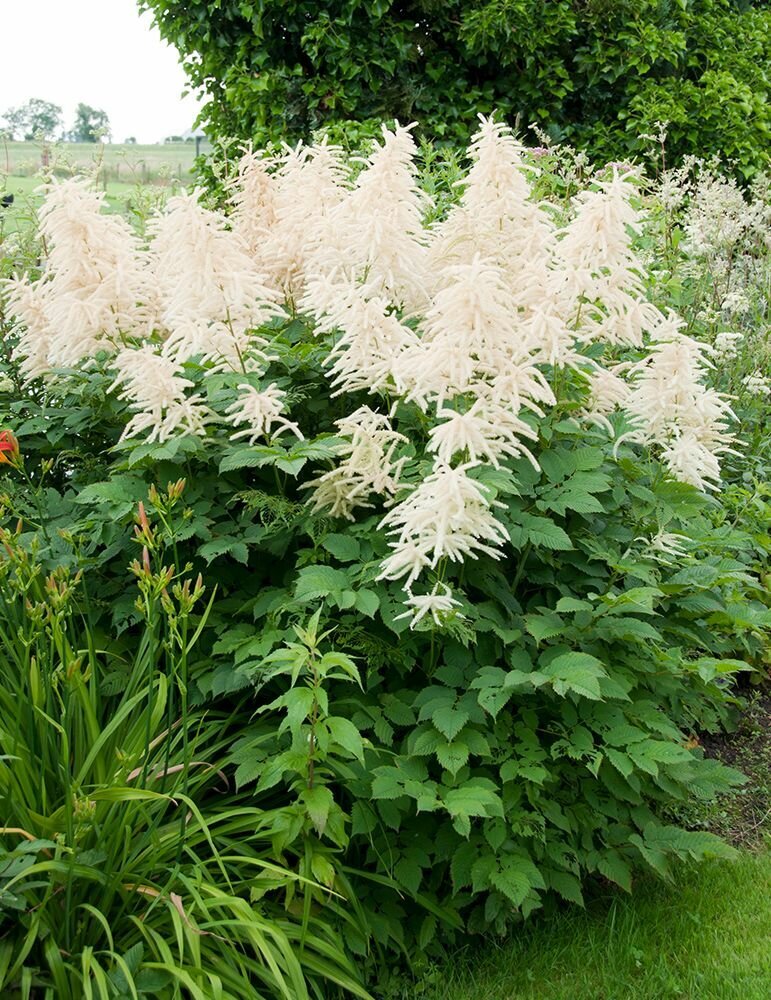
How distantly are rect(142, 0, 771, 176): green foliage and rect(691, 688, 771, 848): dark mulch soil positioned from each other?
18.4ft

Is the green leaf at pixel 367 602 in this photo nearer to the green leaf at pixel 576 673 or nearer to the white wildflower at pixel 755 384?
the green leaf at pixel 576 673

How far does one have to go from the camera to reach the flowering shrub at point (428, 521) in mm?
2854

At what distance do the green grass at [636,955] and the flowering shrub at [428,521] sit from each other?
0.51 ft

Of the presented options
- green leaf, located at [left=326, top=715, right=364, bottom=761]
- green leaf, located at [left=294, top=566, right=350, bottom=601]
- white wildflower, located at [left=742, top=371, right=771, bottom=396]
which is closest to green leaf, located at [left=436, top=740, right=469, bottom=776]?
green leaf, located at [left=326, top=715, right=364, bottom=761]

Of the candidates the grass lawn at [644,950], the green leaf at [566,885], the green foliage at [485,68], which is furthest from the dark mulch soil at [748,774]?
the green foliage at [485,68]

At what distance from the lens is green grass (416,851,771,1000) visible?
3.01 meters

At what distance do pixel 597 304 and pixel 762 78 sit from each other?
7.42 metres

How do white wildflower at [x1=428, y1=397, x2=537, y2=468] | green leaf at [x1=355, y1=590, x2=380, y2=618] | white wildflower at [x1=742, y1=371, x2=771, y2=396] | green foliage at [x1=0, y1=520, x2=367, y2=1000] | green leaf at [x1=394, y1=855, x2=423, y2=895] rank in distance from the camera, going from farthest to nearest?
white wildflower at [x1=742, y1=371, x2=771, y2=396], green leaf at [x1=394, y1=855, x2=423, y2=895], green leaf at [x1=355, y1=590, x2=380, y2=618], white wildflower at [x1=428, y1=397, x2=537, y2=468], green foliage at [x1=0, y1=520, x2=367, y2=1000]

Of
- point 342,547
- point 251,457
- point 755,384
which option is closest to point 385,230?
point 251,457

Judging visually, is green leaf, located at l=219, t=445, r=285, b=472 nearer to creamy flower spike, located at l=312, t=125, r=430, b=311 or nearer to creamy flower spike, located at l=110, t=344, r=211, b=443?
creamy flower spike, located at l=110, t=344, r=211, b=443

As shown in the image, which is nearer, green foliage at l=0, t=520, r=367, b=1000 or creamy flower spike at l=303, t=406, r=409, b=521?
green foliage at l=0, t=520, r=367, b=1000

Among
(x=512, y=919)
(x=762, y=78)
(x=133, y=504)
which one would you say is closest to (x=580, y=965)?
(x=512, y=919)

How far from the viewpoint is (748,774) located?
430 centimetres

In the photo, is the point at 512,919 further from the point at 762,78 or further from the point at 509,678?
the point at 762,78
